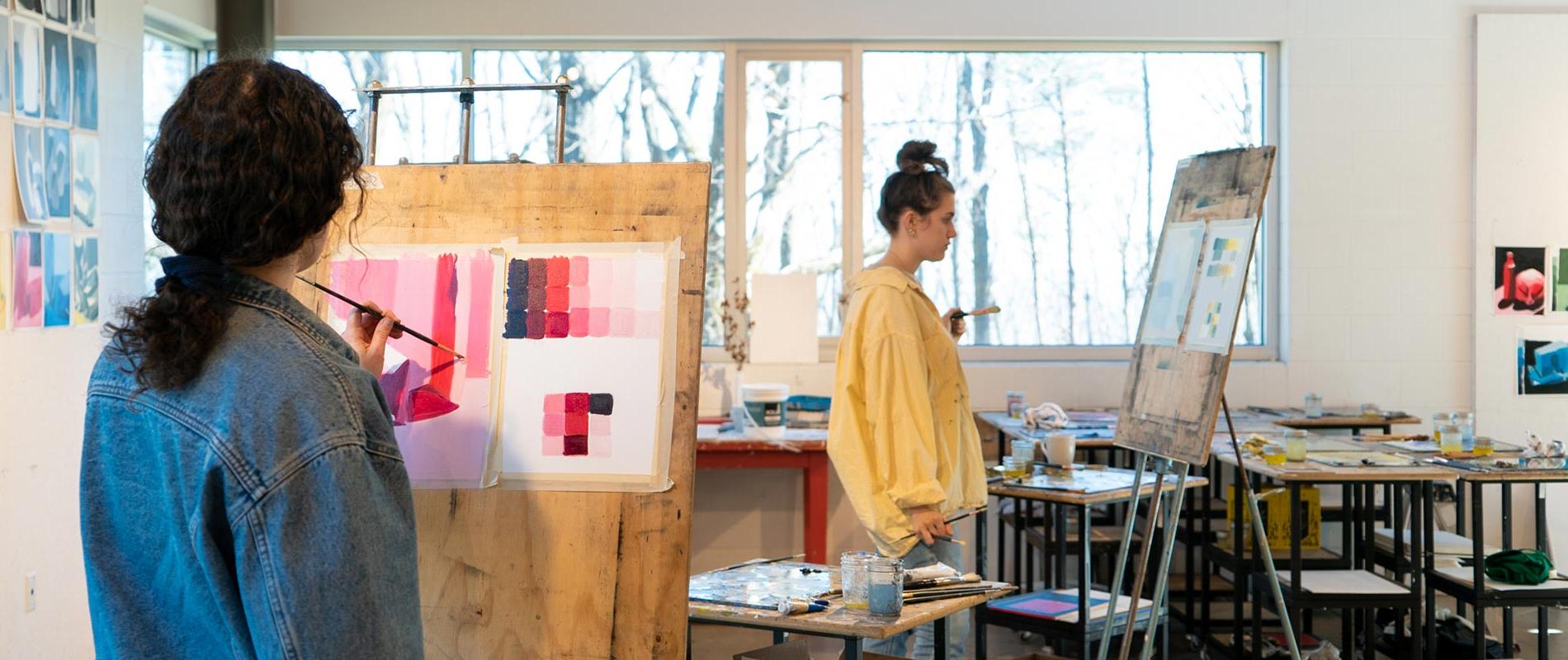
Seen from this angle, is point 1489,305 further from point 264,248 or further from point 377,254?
point 264,248

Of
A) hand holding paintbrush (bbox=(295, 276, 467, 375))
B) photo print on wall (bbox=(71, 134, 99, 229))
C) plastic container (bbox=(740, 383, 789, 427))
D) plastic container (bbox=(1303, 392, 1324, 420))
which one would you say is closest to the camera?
hand holding paintbrush (bbox=(295, 276, 467, 375))

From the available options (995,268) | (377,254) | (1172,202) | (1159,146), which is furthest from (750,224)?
(377,254)

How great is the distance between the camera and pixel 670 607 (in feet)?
6.05

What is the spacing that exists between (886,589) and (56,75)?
2854mm

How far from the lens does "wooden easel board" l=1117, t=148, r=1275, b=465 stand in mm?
2965

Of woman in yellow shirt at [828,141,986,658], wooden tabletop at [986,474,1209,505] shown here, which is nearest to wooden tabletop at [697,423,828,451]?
wooden tabletop at [986,474,1209,505]

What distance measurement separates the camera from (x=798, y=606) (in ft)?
7.76

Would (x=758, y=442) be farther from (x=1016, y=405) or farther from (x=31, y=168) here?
(x=31, y=168)

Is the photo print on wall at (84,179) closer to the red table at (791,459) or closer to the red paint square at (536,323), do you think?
the red table at (791,459)

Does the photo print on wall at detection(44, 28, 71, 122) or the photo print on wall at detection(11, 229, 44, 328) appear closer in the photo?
the photo print on wall at detection(11, 229, 44, 328)

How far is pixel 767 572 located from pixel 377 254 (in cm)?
113

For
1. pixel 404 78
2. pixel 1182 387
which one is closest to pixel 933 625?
pixel 1182 387

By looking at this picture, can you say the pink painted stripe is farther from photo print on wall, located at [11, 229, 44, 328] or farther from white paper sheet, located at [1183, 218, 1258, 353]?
photo print on wall, located at [11, 229, 44, 328]

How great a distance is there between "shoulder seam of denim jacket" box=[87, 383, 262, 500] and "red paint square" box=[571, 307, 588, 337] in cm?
82
